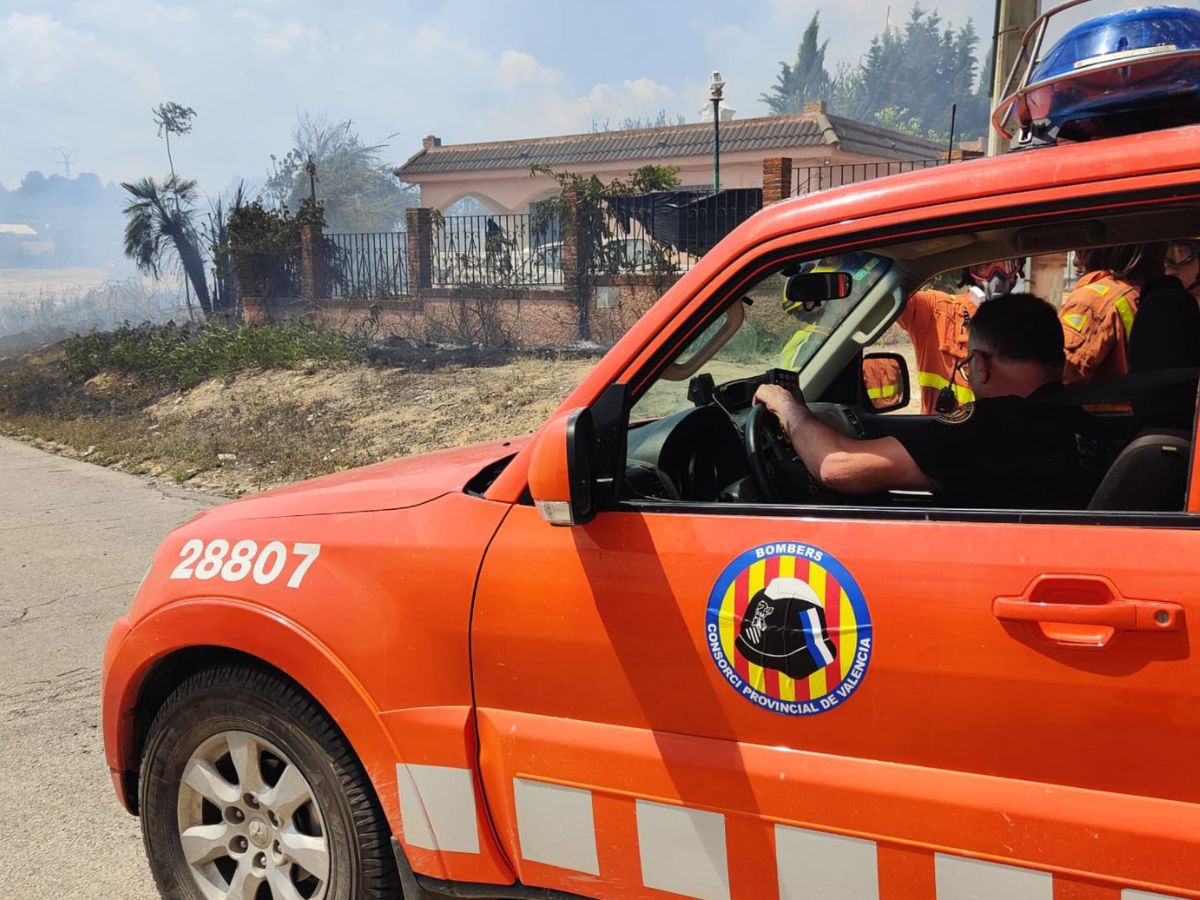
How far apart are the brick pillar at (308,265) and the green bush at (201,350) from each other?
95cm

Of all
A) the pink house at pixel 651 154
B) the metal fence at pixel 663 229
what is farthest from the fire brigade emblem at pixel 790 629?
the pink house at pixel 651 154

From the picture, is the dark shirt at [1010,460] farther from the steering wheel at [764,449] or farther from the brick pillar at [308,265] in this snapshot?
the brick pillar at [308,265]

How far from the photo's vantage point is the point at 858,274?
8.82 feet

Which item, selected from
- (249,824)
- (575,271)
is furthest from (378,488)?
(575,271)

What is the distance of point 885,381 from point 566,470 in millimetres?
1942

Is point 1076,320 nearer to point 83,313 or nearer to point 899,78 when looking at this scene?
point 83,313

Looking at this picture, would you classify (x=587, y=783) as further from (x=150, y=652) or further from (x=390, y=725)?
(x=150, y=652)

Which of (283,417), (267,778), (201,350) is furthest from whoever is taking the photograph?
(201,350)

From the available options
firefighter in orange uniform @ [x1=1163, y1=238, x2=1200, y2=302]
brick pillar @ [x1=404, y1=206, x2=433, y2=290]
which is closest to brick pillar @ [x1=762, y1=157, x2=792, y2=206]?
brick pillar @ [x1=404, y1=206, x2=433, y2=290]

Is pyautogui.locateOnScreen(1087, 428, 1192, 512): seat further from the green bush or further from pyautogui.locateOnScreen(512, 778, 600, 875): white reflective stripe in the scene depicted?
the green bush

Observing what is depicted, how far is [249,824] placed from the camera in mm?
2406

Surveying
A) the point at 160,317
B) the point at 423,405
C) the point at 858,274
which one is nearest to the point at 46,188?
the point at 160,317

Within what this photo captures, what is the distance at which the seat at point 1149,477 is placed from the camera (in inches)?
67.7

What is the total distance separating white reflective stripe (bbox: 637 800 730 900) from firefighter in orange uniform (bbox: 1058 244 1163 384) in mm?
1896
